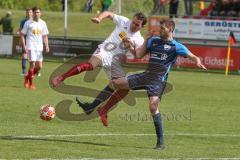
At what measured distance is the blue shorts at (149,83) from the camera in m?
11.1

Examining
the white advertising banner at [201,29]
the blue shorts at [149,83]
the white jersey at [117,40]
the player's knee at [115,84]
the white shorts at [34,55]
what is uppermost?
the white jersey at [117,40]

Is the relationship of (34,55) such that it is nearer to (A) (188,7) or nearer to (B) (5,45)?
(B) (5,45)

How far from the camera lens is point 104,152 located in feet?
34.0

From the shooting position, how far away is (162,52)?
437 inches

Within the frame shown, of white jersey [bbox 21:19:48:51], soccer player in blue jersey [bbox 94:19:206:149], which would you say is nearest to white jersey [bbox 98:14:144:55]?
soccer player in blue jersey [bbox 94:19:206:149]

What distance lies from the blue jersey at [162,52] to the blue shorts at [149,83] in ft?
0.32

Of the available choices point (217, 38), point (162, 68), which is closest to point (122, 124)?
point (162, 68)

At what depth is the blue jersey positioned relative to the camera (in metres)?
11.1

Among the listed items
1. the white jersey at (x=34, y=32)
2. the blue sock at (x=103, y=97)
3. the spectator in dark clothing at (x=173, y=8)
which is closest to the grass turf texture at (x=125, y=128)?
the blue sock at (x=103, y=97)

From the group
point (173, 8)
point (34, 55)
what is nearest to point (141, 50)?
point (34, 55)

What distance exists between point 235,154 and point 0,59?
24589 millimetres

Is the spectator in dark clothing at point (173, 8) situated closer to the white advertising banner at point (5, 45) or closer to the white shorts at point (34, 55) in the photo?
the white advertising banner at point (5, 45)

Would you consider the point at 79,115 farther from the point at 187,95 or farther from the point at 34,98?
the point at 187,95

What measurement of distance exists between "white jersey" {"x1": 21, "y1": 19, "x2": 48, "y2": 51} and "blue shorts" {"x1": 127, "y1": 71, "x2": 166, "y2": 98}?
31.0 feet
